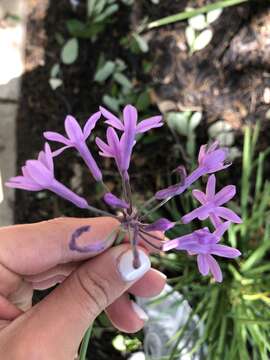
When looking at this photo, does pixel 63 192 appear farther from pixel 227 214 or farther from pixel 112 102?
pixel 112 102

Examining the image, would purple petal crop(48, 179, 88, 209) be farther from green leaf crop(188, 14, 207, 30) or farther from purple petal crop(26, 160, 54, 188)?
green leaf crop(188, 14, 207, 30)

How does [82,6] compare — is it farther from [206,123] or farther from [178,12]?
[206,123]

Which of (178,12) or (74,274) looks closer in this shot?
(74,274)

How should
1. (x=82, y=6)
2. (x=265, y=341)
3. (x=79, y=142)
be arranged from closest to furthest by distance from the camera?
(x=79, y=142)
(x=265, y=341)
(x=82, y=6)

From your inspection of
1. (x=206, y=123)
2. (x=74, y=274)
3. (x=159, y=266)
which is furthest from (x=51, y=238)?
(x=206, y=123)

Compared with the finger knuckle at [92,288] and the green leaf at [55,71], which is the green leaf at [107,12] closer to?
the green leaf at [55,71]

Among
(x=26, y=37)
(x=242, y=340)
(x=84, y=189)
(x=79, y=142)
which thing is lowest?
(x=242, y=340)

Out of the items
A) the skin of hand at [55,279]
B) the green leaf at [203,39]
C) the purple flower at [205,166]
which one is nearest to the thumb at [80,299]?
the skin of hand at [55,279]
